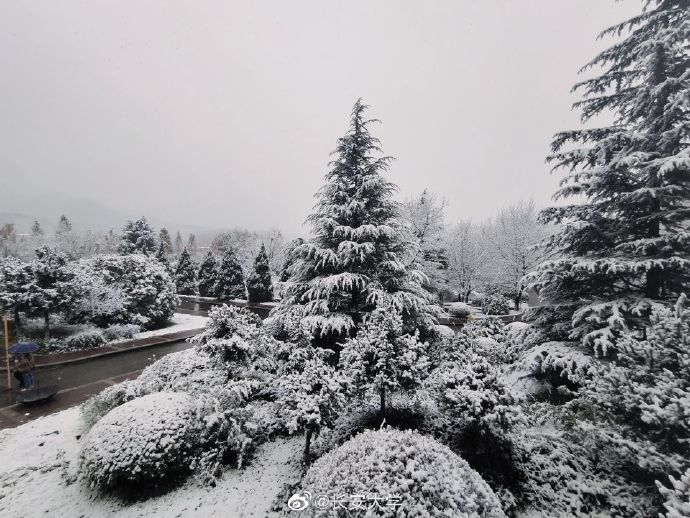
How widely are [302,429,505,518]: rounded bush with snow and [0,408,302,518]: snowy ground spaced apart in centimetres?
156

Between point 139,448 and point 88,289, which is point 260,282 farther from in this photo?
point 139,448

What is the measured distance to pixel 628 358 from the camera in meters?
4.36

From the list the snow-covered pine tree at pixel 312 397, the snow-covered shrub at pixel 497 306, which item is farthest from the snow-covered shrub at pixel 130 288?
the snow-covered shrub at pixel 497 306

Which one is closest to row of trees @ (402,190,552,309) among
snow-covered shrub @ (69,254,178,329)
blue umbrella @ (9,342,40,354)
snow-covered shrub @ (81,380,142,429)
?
snow-covered shrub @ (69,254,178,329)

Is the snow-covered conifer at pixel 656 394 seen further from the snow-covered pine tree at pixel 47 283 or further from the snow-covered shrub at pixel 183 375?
the snow-covered pine tree at pixel 47 283

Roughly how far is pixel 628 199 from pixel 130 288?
75.0 feet

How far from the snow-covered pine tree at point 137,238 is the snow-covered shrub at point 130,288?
17.0m

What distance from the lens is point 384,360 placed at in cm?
571

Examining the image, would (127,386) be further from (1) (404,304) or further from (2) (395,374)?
(1) (404,304)

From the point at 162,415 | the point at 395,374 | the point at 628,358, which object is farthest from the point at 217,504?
the point at 628,358

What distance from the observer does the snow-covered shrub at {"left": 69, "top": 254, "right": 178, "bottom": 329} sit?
56.6 ft

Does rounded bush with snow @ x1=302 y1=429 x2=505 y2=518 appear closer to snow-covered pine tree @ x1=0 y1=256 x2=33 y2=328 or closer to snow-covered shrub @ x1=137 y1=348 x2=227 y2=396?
snow-covered shrub @ x1=137 y1=348 x2=227 y2=396

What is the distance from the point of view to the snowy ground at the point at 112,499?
4832 mm

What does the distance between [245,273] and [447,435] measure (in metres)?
35.7
